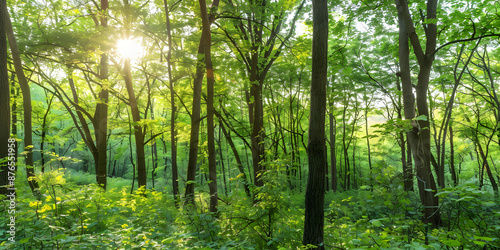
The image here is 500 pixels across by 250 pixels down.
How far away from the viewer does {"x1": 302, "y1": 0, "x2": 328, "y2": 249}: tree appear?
11.0 feet

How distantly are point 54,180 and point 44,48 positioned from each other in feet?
18.3

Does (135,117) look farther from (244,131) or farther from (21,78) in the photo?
(244,131)

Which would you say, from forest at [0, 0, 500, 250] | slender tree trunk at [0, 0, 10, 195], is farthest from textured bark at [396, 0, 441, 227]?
slender tree trunk at [0, 0, 10, 195]

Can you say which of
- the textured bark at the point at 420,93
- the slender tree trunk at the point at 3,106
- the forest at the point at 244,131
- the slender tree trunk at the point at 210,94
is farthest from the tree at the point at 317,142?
the slender tree trunk at the point at 3,106

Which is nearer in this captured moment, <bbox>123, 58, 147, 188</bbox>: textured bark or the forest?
the forest

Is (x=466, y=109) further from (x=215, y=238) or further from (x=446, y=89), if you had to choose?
(x=215, y=238)

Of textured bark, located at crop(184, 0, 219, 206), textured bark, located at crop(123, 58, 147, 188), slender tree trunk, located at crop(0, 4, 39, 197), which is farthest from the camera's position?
textured bark, located at crop(123, 58, 147, 188)

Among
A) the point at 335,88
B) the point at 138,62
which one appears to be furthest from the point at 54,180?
the point at 335,88

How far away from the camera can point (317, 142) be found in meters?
3.38

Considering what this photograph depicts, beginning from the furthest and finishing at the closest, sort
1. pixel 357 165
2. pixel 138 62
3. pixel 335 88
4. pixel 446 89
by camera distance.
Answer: pixel 357 165
pixel 335 88
pixel 446 89
pixel 138 62

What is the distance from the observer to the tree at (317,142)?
11.0ft

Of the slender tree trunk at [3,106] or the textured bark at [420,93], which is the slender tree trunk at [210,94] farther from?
the slender tree trunk at [3,106]

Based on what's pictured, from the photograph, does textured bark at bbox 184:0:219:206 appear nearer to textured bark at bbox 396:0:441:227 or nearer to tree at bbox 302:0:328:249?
tree at bbox 302:0:328:249

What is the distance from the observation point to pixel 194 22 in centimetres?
817
